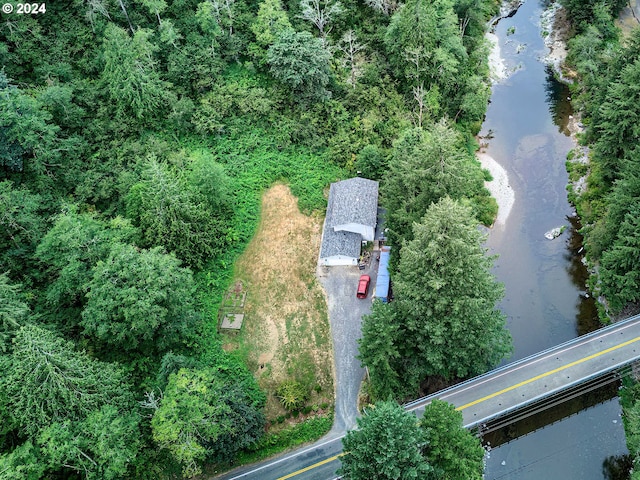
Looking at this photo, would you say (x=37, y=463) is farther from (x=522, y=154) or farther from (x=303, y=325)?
(x=522, y=154)

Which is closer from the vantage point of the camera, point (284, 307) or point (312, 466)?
point (312, 466)

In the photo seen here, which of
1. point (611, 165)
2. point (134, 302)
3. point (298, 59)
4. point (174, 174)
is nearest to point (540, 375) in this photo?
point (611, 165)

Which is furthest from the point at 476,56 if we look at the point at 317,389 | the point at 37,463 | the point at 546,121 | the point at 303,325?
the point at 37,463

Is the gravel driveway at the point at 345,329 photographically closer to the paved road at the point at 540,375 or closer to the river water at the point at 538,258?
the paved road at the point at 540,375

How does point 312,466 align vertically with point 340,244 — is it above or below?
below

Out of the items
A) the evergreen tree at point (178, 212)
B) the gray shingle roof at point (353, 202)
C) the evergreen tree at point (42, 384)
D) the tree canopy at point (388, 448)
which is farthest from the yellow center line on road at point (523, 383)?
the evergreen tree at point (178, 212)

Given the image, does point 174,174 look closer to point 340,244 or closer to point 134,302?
point 134,302
